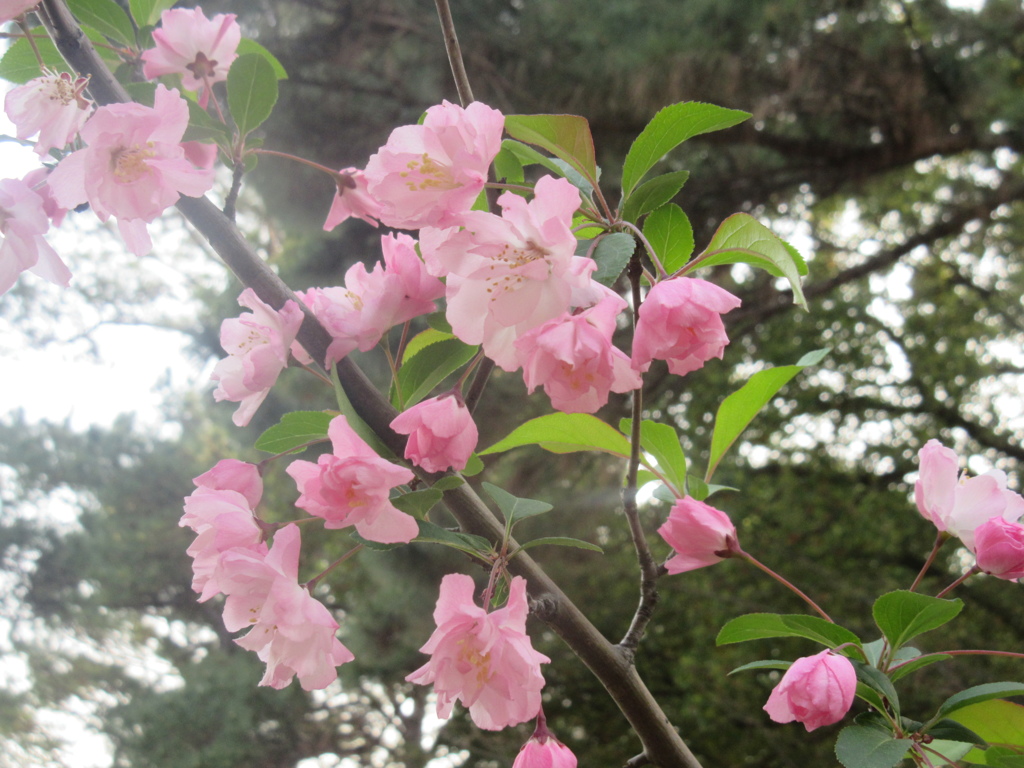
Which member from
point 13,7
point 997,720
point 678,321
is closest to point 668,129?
point 678,321

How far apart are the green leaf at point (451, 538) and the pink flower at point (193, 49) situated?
0.34m

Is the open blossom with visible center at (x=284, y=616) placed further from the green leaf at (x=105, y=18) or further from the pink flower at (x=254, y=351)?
the green leaf at (x=105, y=18)

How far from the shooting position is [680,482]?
0.57m

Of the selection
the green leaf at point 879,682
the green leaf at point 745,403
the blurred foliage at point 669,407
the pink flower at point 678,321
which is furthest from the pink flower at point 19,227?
the blurred foliage at point 669,407

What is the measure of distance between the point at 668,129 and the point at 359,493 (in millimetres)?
271

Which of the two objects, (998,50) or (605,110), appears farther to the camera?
(998,50)

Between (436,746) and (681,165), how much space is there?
3.39 metres

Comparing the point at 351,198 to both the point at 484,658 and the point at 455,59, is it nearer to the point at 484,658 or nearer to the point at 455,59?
the point at 455,59

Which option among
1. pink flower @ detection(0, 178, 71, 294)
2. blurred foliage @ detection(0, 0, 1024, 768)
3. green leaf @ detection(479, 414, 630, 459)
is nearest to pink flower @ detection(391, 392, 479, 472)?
green leaf @ detection(479, 414, 630, 459)

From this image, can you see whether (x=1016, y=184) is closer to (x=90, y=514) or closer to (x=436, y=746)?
(x=436, y=746)

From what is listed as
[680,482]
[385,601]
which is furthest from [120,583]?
[680,482]

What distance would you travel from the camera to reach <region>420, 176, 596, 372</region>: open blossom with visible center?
0.34m

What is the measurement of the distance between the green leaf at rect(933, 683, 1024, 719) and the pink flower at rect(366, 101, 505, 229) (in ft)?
1.42

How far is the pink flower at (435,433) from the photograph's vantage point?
37 centimetres
